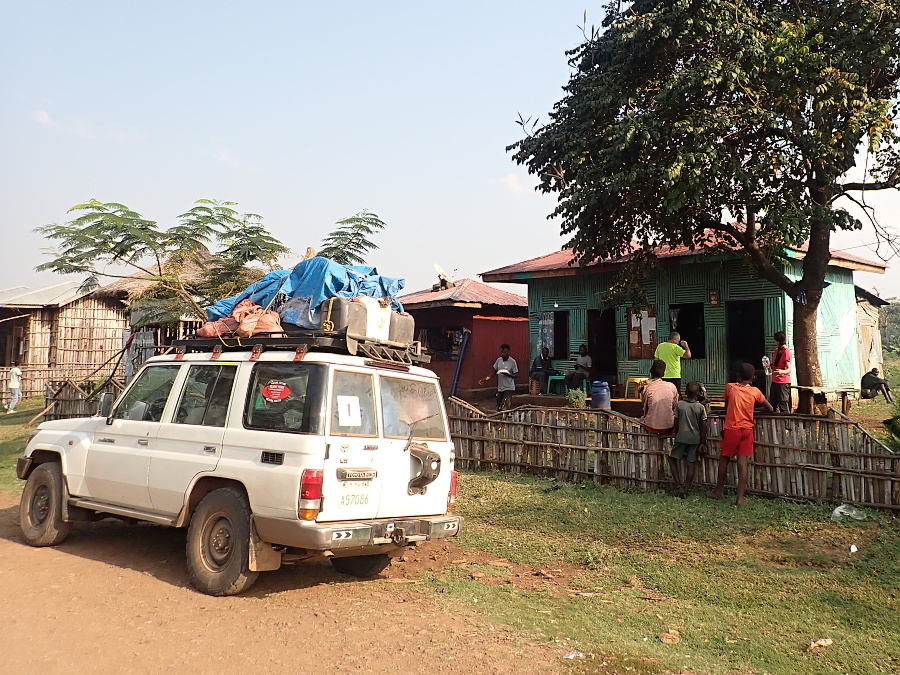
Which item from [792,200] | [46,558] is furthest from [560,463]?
[46,558]

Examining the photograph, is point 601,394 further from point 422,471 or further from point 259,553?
point 259,553

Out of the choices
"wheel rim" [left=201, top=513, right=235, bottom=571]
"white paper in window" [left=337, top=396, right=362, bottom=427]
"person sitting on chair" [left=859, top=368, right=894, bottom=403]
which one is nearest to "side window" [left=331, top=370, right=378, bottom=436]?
"white paper in window" [left=337, top=396, right=362, bottom=427]

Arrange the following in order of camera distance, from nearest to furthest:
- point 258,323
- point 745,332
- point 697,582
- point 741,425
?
point 697,582
point 258,323
point 741,425
point 745,332

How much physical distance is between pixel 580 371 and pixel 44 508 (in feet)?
40.7

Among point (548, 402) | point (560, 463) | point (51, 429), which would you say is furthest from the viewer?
point (548, 402)

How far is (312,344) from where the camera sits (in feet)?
18.1

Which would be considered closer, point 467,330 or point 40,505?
point 40,505

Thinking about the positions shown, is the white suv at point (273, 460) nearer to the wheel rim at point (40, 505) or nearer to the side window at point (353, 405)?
the side window at point (353, 405)

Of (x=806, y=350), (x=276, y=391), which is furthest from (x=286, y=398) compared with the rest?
(x=806, y=350)

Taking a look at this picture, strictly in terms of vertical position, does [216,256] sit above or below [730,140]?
below

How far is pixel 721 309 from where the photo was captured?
15406mm

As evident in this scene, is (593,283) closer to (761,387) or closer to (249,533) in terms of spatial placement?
(761,387)

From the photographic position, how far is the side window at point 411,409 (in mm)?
5707

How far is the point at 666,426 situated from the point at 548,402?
7.10 m
